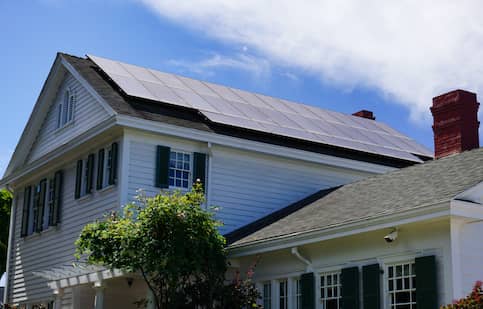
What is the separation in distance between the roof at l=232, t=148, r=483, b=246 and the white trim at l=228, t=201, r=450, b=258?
9 centimetres

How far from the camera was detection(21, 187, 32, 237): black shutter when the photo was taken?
2433cm

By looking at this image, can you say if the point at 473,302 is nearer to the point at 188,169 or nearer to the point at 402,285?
the point at 402,285

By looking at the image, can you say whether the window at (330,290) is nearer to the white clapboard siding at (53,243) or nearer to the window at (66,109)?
the white clapboard siding at (53,243)

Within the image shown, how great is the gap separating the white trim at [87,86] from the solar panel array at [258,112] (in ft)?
2.13

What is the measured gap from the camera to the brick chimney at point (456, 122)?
1898cm

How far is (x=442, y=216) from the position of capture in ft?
41.1

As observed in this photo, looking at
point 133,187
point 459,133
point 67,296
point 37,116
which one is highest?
point 37,116

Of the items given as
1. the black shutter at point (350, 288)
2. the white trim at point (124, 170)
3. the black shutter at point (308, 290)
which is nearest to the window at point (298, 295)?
the black shutter at point (308, 290)

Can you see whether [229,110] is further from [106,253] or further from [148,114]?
[106,253]

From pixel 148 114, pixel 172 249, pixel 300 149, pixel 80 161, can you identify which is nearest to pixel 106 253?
pixel 172 249

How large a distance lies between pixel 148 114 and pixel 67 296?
5.56 meters

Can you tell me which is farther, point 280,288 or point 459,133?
point 459,133

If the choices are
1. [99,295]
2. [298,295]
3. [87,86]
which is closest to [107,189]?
[99,295]

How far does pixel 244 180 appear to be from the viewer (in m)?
20.6
